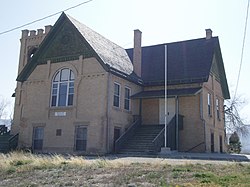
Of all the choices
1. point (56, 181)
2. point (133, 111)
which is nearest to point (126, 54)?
point (133, 111)

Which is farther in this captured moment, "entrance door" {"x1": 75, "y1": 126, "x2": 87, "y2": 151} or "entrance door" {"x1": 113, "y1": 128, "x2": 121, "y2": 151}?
"entrance door" {"x1": 113, "y1": 128, "x2": 121, "y2": 151}

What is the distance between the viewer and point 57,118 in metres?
24.8

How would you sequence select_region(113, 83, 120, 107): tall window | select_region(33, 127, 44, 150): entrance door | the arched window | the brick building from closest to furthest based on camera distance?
the brick building, select_region(113, 83, 120, 107): tall window, the arched window, select_region(33, 127, 44, 150): entrance door

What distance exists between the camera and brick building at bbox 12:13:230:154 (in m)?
23.1

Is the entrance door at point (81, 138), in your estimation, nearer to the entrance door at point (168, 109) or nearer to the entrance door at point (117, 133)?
the entrance door at point (117, 133)

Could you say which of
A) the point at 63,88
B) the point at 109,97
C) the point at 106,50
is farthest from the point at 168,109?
the point at 63,88

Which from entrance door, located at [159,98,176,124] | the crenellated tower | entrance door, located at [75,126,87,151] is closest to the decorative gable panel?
entrance door, located at [75,126,87,151]

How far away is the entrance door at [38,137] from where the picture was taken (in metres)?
25.5

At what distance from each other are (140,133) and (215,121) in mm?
8924

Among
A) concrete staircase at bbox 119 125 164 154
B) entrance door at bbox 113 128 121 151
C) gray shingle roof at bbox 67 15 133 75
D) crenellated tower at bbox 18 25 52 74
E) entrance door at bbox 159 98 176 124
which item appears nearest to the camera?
concrete staircase at bbox 119 125 164 154

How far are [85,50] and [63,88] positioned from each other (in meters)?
3.62

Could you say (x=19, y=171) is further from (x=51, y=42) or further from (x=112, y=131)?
(x=51, y=42)

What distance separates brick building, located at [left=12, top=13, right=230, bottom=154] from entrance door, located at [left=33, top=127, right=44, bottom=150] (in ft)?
0.27

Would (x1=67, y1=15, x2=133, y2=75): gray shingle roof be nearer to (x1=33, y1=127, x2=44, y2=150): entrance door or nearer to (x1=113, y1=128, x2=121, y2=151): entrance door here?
(x1=113, y1=128, x2=121, y2=151): entrance door
